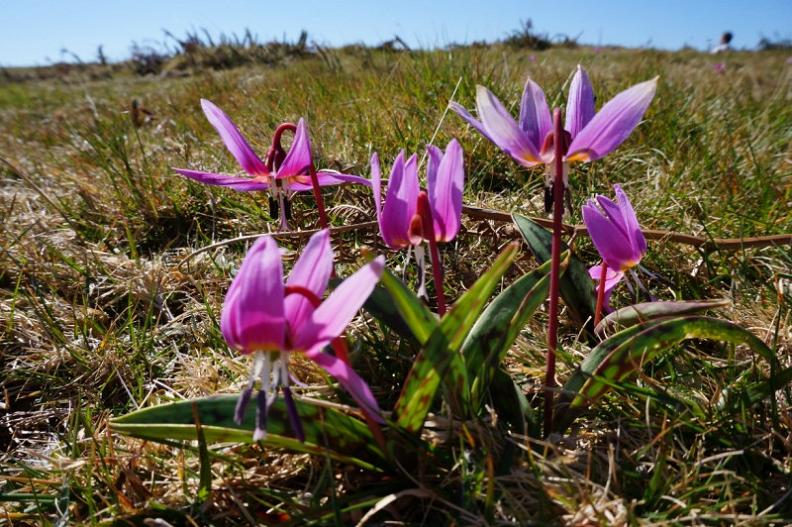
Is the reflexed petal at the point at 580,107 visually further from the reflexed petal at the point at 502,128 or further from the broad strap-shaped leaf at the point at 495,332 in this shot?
the broad strap-shaped leaf at the point at 495,332

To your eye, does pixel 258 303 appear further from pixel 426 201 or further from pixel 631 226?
pixel 631 226

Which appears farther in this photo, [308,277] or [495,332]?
[495,332]

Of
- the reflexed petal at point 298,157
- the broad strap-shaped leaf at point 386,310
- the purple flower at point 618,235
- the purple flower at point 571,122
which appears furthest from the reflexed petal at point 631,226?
the reflexed petal at point 298,157

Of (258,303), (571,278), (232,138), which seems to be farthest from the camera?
(571,278)

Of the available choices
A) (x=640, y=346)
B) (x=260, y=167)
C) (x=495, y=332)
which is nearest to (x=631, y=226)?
(x=640, y=346)

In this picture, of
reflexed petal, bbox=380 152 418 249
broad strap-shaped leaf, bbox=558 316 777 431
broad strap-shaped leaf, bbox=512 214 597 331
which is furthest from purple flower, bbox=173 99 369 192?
broad strap-shaped leaf, bbox=558 316 777 431

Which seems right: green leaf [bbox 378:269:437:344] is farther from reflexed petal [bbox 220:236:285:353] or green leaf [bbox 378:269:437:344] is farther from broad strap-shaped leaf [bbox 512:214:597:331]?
broad strap-shaped leaf [bbox 512:214:597:331]
